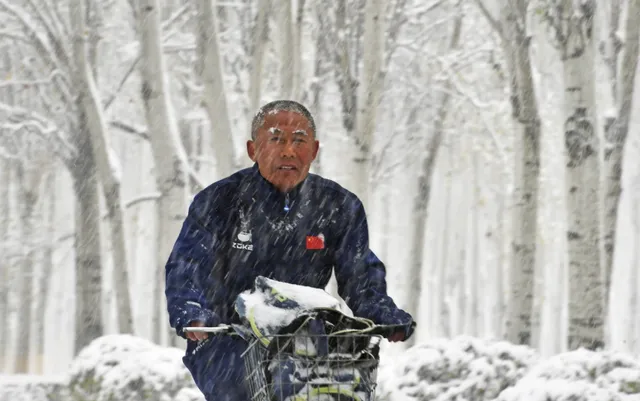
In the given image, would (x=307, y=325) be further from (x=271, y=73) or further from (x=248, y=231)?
(x=271, y=73)

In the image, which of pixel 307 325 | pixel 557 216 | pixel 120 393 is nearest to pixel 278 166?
pixel 307 325

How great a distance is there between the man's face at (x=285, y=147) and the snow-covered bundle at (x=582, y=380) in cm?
587

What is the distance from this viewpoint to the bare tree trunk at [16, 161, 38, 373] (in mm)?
31203

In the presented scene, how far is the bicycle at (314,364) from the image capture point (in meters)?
3.43

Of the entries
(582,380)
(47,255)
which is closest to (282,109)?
(582,380)

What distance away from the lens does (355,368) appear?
3506 mm

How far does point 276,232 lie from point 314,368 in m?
1.02

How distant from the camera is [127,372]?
11867 millimetres

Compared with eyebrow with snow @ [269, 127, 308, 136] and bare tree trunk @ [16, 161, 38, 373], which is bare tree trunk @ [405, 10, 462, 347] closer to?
bare tree trunk @ [16, 161, 38, 373]

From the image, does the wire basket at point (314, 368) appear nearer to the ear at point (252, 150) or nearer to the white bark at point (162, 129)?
the ear at point (252, 150)

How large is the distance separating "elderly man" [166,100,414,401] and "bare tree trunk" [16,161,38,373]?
994 inches

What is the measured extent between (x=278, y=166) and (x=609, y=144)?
14020 millimetres

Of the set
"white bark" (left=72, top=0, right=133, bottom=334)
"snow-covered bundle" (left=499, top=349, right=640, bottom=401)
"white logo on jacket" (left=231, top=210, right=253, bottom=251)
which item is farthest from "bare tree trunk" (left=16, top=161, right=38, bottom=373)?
"white logo on jacket" (left=231, top=210, right=253, bottom=251)

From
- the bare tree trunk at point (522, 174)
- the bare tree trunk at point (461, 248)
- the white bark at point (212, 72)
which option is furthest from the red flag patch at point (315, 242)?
the bare tree trunk at point (461, 248)
